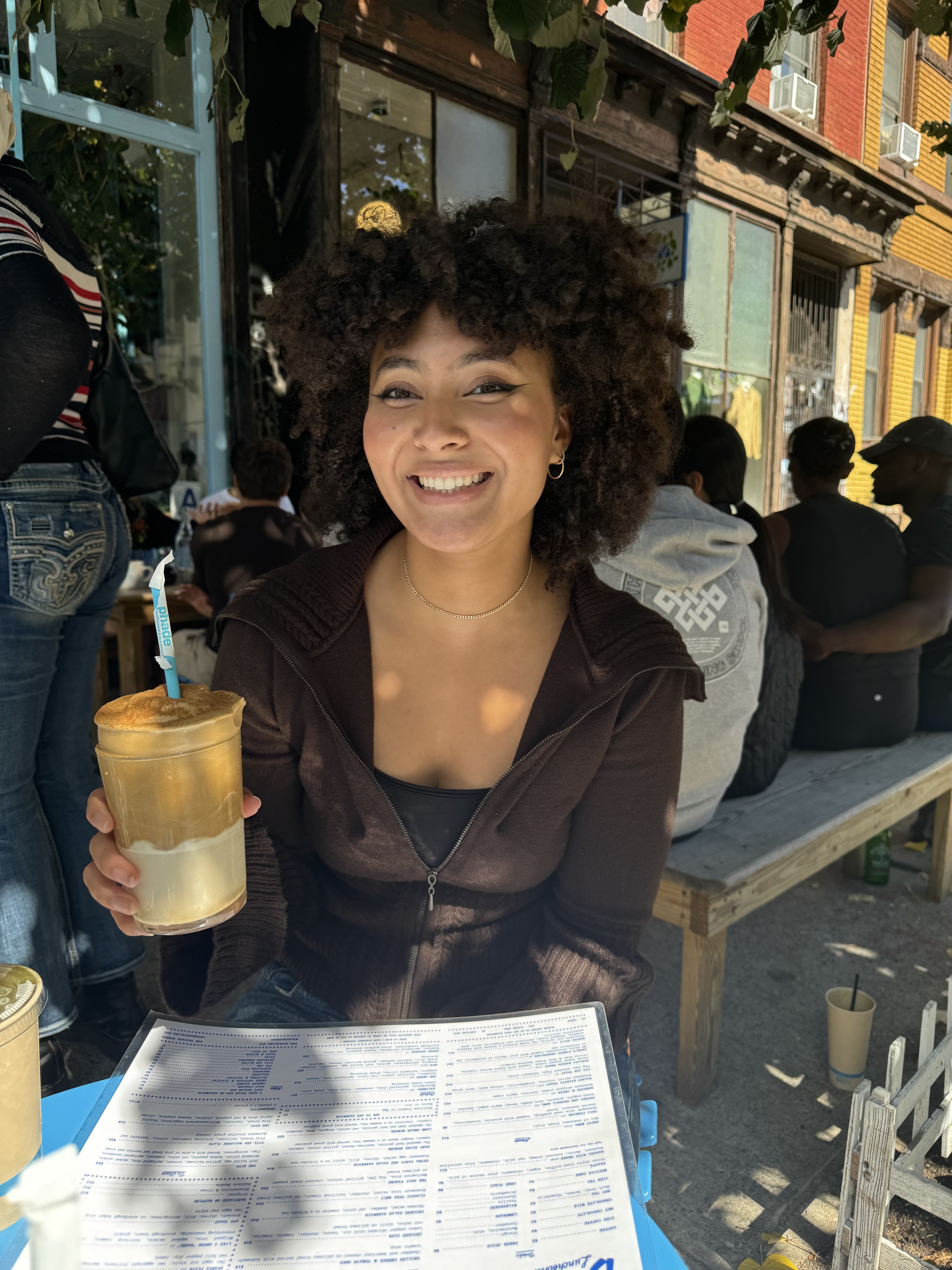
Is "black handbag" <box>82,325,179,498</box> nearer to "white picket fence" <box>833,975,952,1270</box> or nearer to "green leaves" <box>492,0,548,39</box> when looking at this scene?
"green leaves" <box>492,0,548,39</box>

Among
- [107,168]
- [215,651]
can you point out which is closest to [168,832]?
[215,651]

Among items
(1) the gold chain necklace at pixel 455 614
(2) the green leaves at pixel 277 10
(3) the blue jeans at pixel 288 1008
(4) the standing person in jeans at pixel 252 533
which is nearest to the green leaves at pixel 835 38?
(2) the green leaves at pixel 277 10

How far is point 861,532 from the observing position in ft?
12.3

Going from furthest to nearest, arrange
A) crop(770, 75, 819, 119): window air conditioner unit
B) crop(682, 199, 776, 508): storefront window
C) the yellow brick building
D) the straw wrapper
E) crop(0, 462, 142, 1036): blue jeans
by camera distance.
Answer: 1. the yellow brick building
2. crop(770, 75, 819, 119): window air conditioner unit
3. crop(682, 199, 776, 508): storefront window
4. crop(0, 462, 142, 1036): blue jeans
5. the straw wrapper

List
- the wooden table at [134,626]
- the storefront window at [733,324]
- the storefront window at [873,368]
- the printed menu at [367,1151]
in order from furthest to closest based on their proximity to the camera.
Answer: the storefront window at [873,368], the storefront window at [733,324], the wooden table at [134,626], the printed menu at [367,1151]

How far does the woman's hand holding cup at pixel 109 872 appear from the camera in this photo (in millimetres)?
1175

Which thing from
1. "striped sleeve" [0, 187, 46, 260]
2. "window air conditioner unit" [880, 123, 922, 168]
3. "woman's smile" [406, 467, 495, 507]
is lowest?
"woman's smile" [406, 467, 495, 507]

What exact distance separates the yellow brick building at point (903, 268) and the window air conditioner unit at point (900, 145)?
8cm

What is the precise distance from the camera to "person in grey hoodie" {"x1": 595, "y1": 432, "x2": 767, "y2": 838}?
256cm

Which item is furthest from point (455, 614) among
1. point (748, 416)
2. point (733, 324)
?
point (748, 416)

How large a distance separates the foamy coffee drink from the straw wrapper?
0.7 inches

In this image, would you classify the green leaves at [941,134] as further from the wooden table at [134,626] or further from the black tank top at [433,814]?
the wooden table at [134,626]

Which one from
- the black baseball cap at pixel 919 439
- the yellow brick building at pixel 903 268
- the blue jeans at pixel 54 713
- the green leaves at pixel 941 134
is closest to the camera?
the blue jeans at pixel 54 713

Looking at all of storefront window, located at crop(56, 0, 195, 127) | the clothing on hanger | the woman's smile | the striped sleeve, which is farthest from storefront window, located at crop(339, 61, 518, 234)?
the woman's smile
